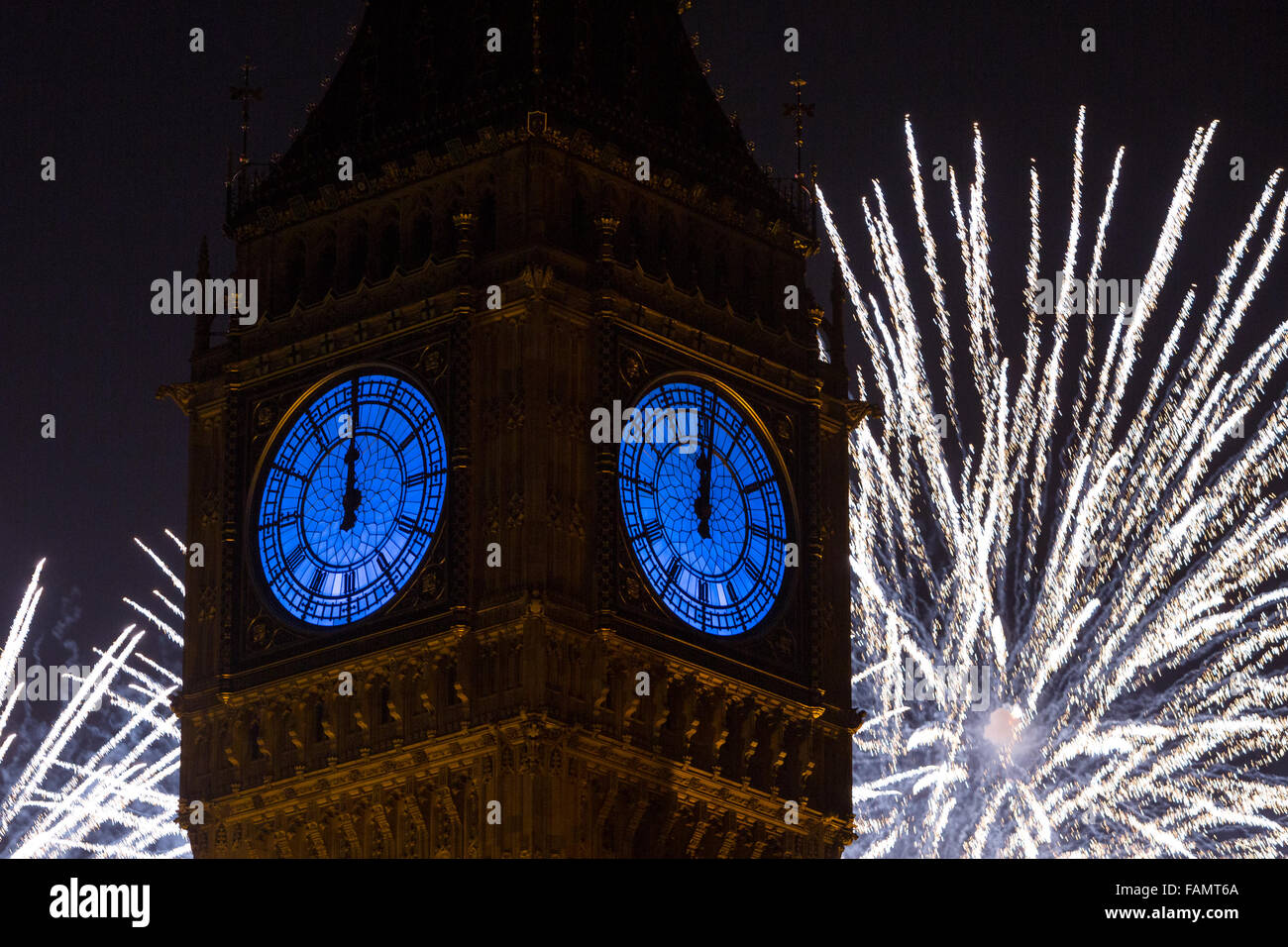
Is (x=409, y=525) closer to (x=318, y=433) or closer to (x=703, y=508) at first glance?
(x=318, y=433)

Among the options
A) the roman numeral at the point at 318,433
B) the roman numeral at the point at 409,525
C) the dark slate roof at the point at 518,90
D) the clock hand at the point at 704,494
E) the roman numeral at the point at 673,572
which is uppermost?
the dark slate roof at the point at 518,90

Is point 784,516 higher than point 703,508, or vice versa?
point 784,516

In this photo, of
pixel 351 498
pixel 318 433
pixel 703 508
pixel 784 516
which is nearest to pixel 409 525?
pixel 351 498

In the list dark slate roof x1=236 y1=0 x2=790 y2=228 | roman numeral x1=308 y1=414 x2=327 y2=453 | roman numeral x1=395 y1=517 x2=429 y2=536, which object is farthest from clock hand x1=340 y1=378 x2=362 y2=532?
dark slate roof x1=236 y1=0 x2=790 y2=228

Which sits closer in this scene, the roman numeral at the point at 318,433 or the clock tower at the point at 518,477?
the clock tower at the point at 518,477

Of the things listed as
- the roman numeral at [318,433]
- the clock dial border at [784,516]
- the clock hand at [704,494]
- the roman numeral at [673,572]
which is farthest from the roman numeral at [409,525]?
the clock hand at [704,494]

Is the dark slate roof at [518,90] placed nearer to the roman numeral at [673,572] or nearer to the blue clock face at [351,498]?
the blue clock face at [351,498]

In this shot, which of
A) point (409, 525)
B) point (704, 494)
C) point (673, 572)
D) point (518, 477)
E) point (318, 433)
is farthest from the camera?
point (318, 433)
